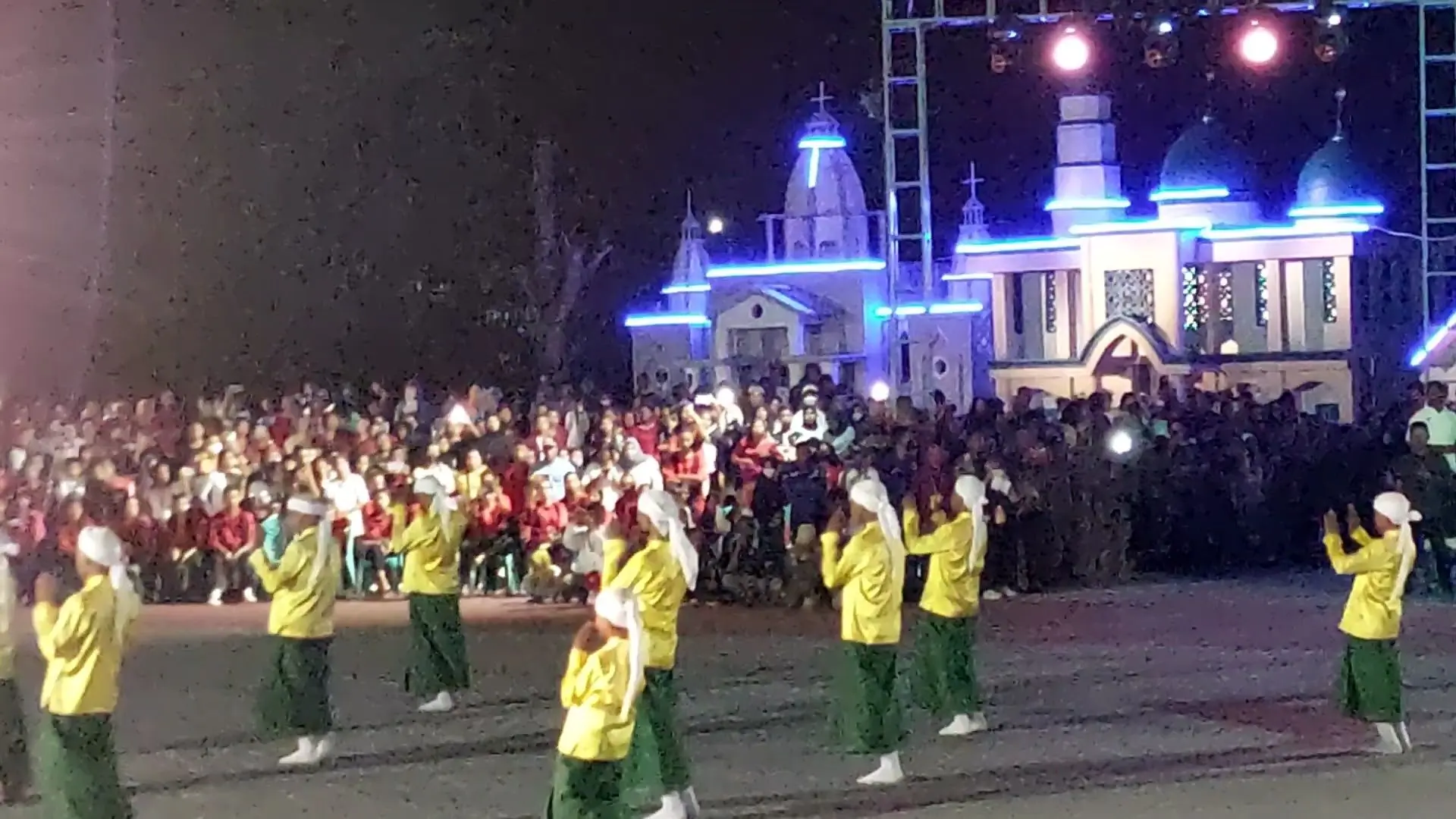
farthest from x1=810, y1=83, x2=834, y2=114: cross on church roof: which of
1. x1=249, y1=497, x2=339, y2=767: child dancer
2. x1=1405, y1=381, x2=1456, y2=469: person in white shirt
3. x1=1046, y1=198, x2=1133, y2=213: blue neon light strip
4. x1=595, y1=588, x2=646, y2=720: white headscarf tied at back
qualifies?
x1=595, y1=588, x2=646, y2=720: white headscarf tied at back

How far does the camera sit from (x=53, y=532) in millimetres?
19125

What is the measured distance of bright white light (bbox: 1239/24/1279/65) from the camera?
2050cm

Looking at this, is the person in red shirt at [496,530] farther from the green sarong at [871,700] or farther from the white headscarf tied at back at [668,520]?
the white headscarf tied at back at [668,520]

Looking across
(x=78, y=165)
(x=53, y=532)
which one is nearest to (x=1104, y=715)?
(x=53, y=532)

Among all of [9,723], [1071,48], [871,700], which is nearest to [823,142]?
[1071,48]

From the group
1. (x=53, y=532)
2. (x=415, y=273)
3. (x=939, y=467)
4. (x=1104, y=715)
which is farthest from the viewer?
(x=415, y=273)

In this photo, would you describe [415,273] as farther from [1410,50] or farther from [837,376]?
[1410,50]

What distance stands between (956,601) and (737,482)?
21.8 feet

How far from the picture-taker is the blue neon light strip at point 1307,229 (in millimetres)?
39750

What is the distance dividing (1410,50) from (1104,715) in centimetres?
2935

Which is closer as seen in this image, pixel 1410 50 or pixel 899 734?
pixel 899 734

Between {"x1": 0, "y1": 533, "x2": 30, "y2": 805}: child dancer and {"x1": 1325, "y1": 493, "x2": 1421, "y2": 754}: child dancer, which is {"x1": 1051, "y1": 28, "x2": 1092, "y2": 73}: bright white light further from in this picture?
{"x1": 0, "y1": 533, "x2": 30, "y2": 805}: child dancer

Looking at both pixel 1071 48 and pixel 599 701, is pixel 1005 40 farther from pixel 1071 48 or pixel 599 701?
pixel 599 701

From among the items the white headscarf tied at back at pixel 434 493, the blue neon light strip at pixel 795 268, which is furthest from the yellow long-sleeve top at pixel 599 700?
the blue neon light strip at pixel 795 268
